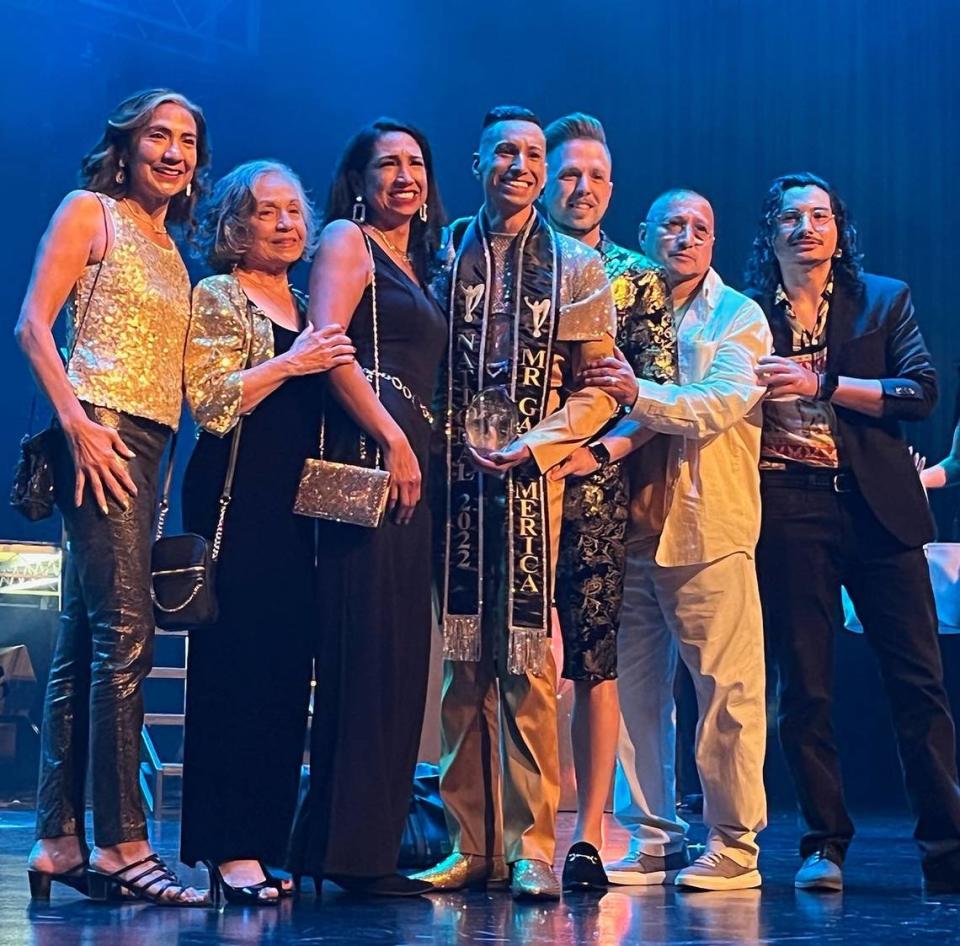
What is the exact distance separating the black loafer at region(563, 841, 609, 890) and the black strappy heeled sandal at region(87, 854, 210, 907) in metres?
0.74

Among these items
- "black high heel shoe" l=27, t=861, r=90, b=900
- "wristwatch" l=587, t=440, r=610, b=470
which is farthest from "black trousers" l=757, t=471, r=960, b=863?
"black high heel shoe" l=27, t=861, r=90, b=900

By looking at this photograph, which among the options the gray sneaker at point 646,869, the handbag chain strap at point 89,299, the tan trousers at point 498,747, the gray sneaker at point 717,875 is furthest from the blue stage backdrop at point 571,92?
the handbag chain strap at point 89,299

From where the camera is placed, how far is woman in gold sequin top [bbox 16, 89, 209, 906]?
8.88 ft

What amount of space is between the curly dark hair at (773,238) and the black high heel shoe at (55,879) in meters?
1.92

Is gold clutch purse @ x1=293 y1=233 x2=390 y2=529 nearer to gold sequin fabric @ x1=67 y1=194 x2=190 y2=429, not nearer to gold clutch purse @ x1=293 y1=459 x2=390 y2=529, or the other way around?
gold clutch purse @ x1=293 y1=459 x2=390 y2=529

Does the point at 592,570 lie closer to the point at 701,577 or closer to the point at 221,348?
the point at 701,577

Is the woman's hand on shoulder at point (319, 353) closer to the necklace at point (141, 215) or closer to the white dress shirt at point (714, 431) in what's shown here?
the necklace at point (141, 215)

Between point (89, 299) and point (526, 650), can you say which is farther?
point (526, 650)

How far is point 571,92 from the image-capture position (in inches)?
269

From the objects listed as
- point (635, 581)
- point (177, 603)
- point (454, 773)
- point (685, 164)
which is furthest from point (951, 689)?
point (177, 603)

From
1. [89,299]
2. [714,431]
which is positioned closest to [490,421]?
[714,431]

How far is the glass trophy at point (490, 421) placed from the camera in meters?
3.04

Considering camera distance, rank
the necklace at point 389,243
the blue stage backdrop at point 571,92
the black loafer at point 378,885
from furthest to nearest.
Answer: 1. the blue stage backdrop at point 571,92
2. the necklace at point 389,243
3. the black loafer at point 378,885

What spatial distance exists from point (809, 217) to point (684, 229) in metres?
0.28
